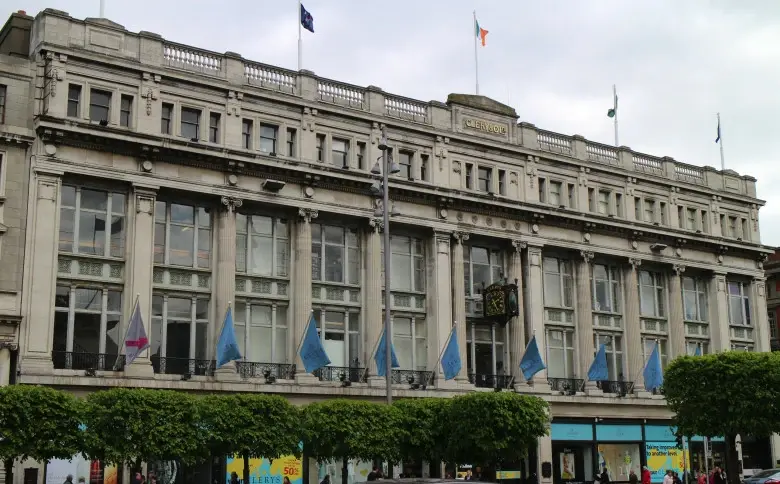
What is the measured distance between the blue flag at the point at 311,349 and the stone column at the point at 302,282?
2130 mm

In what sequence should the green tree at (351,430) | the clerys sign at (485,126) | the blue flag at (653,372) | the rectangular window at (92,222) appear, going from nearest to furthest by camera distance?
the green tree at (351,430) < the rectangular window at (92,222) < the clerys sign at (485,126) < the blue flag at (653,372)

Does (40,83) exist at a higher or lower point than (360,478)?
higher

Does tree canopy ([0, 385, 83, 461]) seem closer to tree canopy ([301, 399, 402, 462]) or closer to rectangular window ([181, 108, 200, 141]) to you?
tree canopy ([301, 399, 402, 462])

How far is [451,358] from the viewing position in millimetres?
45000

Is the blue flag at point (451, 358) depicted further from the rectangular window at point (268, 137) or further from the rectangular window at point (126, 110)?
the rectangular window at point (126, 110)

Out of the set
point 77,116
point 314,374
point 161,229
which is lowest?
point 314,374

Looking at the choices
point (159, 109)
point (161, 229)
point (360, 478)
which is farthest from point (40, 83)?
point (360, 478)

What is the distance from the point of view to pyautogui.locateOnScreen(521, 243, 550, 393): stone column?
169 ft

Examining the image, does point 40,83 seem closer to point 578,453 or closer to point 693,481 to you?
point 578,453

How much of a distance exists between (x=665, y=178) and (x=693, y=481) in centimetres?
1833

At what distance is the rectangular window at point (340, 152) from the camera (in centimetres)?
4731

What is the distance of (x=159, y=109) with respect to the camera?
138ft

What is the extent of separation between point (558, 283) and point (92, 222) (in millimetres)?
26439

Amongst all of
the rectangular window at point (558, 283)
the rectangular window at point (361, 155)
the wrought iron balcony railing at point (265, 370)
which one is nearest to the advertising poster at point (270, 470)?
the wrought iron balcony railing at point (265, 370)
